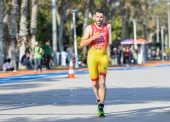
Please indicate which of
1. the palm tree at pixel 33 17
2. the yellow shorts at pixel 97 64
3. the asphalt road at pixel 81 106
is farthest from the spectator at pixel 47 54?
the yellow shorts at pixel 97 64

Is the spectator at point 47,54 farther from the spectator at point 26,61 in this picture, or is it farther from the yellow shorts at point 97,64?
the yellow shorts at point 97,64

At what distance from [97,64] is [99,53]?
209mm

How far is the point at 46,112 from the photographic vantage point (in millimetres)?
12414

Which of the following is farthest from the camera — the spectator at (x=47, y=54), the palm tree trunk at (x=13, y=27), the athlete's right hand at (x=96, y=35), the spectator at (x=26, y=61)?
the spectator at (x=26, y=61)

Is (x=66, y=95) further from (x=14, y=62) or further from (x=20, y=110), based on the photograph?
(x=14, y=62)

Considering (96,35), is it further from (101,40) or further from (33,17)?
(33,17)

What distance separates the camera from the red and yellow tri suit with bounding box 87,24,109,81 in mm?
11664

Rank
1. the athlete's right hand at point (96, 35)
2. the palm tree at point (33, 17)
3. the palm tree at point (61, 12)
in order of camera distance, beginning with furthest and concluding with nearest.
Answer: the palm tree at point (61, 12) → the palm tree at point (33, 17) → the athlete's right hand at point (96, 35)

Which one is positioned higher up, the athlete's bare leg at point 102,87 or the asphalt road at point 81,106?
the athlete's bare leg at point 102,87

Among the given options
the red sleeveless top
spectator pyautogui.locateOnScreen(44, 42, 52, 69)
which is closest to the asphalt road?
the red sleeveless top

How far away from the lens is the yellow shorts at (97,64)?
1169cm

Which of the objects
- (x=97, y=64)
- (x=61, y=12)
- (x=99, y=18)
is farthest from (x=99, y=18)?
(x=61, y=12)

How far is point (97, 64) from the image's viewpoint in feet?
38.4

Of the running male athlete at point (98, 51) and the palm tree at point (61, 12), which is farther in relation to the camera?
the palm tree at point (61, 12)
